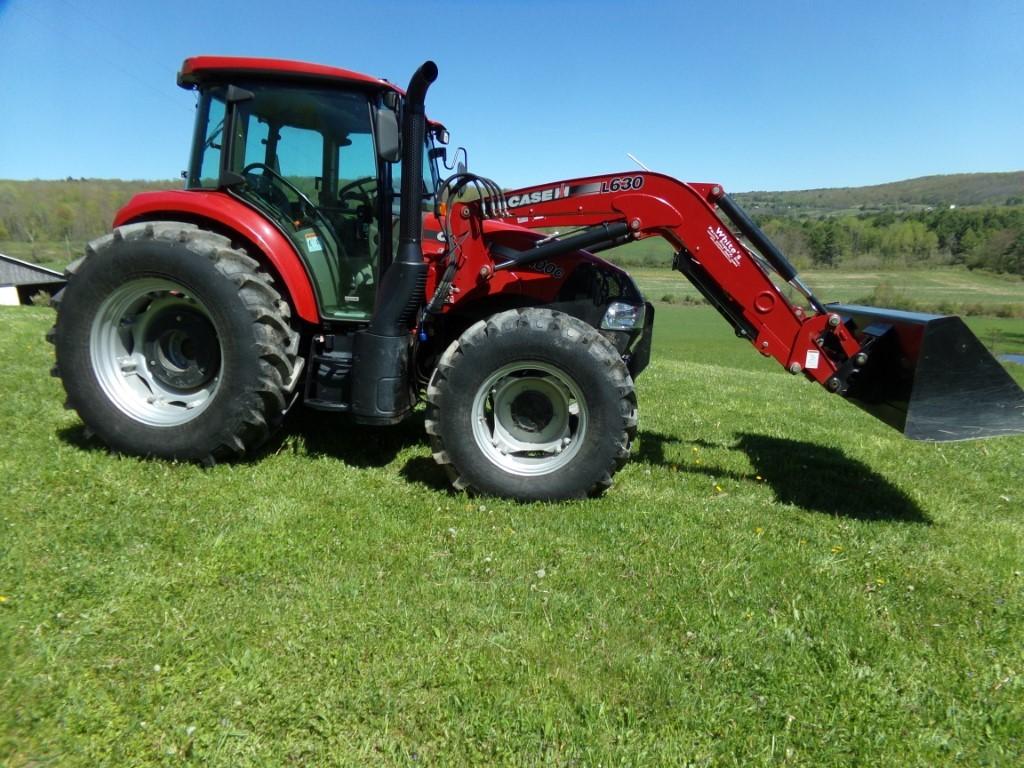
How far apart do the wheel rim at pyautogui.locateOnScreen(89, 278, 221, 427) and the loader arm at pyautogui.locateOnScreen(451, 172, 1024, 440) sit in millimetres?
1899

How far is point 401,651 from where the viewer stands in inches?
98.3

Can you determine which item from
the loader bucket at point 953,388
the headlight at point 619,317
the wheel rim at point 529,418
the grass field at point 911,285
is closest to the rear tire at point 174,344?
the wheel rim at point 529,418

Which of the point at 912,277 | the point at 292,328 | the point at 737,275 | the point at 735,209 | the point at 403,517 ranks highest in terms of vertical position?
the point at 912,277

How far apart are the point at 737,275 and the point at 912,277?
56682 millimetres

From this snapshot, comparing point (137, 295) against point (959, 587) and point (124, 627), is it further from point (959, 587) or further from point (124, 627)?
point (959, 587)

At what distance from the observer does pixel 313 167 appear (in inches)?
175

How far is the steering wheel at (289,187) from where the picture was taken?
174 inches

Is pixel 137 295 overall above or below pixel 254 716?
above

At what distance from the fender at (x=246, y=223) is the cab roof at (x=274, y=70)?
79 centimetres

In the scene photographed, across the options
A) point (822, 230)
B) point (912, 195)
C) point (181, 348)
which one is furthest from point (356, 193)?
point (912, 195)

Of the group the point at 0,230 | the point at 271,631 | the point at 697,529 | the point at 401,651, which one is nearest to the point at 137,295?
the point at 271,631

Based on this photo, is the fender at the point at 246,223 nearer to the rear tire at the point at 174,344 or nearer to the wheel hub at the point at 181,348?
the rear tire at the point at 174,344

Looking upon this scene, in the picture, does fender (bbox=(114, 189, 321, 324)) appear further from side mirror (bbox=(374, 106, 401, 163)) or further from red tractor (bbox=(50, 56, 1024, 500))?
side mirror (bbox=(374, 106, 401, 163))

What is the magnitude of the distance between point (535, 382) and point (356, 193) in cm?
181
